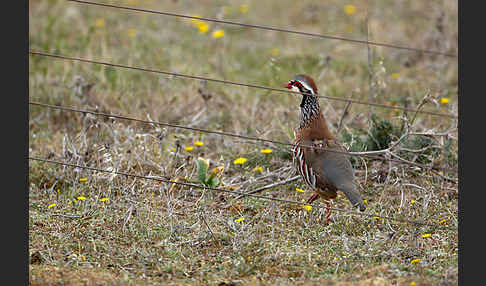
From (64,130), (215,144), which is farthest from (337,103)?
(64,130)

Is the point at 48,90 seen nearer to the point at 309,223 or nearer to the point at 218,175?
the point at 218,175

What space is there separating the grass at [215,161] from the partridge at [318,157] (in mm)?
352

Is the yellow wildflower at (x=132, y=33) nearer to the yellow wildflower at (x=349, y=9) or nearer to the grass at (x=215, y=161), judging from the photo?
the grass at (x=215, y=161)

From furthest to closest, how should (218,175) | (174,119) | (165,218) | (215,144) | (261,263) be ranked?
(174,119) < (215,144) < (218,175) < (165,218) < (261,263)

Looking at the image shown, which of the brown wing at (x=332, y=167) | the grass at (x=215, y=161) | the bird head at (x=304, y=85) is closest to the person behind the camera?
the grass at (x=215, y=161)

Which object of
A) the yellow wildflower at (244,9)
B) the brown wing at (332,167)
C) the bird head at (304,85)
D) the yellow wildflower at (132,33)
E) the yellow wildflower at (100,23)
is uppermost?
the yellow wildflower at (244,9)

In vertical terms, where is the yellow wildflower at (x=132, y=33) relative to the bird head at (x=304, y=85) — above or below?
above

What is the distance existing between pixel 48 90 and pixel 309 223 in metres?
4.02

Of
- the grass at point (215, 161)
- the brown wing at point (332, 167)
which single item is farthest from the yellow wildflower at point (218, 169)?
the brown wing at point (332, 167)

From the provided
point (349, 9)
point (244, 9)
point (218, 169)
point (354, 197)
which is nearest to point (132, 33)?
point (244, 9)

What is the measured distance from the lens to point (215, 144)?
6.70 metres

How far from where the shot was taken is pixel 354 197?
4.75 m

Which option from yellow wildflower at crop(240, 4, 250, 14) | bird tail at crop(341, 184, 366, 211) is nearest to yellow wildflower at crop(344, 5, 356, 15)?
yellow wildflower at crop(240, 4, 250, 14)

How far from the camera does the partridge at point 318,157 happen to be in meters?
4.93
